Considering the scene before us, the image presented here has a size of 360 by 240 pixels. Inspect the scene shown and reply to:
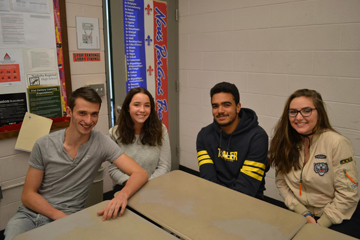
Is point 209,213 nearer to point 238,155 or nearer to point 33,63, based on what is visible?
point 238,155

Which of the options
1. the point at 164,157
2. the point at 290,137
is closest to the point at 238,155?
the point at 290,137

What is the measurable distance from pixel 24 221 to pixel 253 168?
4.36 ft

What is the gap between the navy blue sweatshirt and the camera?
5.81ft

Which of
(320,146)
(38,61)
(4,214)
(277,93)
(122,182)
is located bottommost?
(4,214)

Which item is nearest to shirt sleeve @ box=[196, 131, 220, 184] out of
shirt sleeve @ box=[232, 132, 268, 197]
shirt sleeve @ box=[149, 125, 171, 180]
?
shirt sleeve @ box=[232, 132, 268, 197]

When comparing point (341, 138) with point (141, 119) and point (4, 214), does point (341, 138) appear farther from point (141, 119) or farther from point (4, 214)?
point (4, 214)

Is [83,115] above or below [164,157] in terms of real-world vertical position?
above

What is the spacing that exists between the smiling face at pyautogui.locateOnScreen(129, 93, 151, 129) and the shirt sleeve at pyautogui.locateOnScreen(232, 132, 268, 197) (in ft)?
2.51

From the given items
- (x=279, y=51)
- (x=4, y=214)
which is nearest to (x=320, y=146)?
(x=279, y=51)

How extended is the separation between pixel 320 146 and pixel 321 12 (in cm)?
136

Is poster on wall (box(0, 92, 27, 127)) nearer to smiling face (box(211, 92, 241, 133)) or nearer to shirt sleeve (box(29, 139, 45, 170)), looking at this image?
shirt sleeve (box(29, 139, 45, 170))

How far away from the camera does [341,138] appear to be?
1608 mm

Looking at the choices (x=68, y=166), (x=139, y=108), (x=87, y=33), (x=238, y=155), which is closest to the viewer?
(x=68, y=166)

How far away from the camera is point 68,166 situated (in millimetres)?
1677
